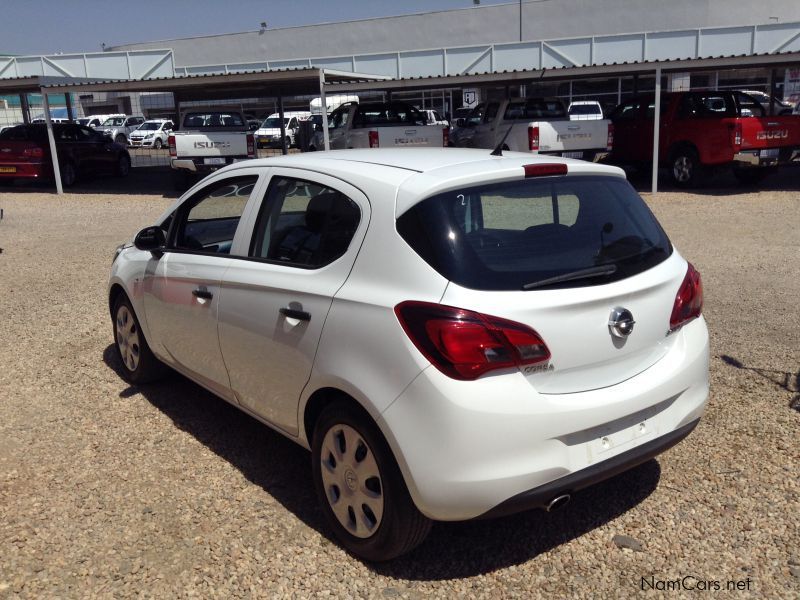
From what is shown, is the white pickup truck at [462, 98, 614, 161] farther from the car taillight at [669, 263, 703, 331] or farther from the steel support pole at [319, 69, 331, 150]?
the car taillight at [669, 263, 703, 331]

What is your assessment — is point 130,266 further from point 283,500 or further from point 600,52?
point 600,52

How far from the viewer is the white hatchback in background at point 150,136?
1533 inches

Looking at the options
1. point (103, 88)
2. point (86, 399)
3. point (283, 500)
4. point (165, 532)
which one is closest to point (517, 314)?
point (283, 500)

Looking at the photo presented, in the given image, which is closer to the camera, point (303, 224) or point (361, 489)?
point (361, 489)

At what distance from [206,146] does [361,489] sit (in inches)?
665

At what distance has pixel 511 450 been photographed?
9.39 ft

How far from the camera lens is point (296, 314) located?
135 inches

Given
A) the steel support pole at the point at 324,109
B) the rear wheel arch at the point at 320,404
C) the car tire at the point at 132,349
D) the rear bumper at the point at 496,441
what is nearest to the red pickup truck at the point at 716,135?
the steel support pole at the point at 324,109

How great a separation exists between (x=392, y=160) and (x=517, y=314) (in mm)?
1145

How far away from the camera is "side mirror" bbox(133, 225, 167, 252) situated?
186 inches

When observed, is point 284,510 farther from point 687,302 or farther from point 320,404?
point 687,302

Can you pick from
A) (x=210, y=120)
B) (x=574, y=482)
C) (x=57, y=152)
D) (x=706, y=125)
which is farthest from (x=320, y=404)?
(x=57, y=152)

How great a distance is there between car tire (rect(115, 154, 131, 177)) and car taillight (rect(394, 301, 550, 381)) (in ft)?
80.1

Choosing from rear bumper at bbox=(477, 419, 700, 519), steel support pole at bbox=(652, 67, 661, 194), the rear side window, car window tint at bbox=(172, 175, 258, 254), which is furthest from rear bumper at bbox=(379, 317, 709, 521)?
the rear side window
